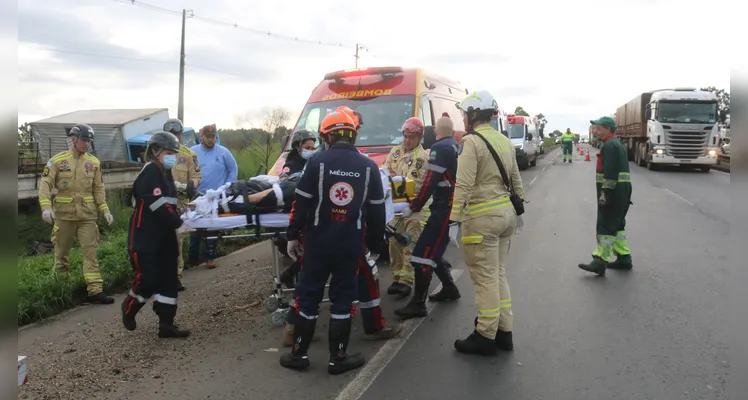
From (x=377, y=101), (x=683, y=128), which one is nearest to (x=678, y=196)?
(x=683, y=128)

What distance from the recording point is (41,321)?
5.82m

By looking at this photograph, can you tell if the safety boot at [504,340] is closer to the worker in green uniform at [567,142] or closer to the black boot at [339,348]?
the black boot at [339,348]

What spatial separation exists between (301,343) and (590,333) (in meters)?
2.52

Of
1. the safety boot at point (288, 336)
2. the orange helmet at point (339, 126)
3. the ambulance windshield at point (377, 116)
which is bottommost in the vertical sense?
the safety boot at point (288, 336)

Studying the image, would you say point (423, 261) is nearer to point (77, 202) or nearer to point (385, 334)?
point (385, 334)

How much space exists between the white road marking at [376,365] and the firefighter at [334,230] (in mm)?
115

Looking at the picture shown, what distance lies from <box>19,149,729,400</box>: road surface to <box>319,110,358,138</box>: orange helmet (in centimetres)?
182

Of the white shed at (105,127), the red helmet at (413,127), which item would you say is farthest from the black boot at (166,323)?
the white shed at (105,127)

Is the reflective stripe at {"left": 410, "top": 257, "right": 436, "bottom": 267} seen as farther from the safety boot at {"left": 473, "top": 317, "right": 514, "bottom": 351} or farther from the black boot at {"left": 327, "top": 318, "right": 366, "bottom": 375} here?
the black boot at {"left": 327, "top": 318, "right": 366, "bottom": 375}

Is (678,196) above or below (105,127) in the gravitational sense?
below

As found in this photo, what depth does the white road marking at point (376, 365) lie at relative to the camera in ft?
12.7

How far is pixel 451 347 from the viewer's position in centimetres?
468

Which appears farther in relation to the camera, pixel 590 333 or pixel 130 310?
pixel 130 310

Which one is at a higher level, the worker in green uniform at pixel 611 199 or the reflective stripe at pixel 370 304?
the worker in green uniform at pixel 611 199
